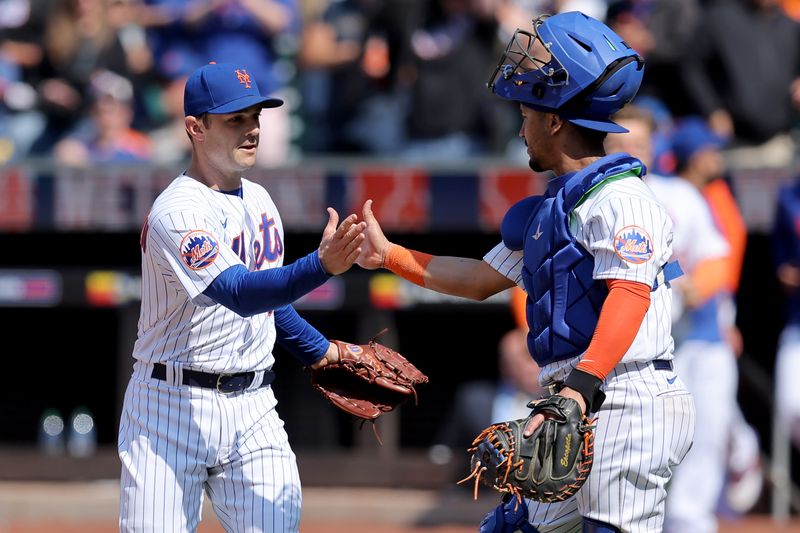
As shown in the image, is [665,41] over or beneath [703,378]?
over

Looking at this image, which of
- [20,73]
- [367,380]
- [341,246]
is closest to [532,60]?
[341,246]

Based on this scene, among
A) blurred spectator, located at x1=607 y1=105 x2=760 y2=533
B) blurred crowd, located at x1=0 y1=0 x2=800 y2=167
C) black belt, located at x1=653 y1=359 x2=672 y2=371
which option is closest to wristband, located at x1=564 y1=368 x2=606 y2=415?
black belt, located at x1=653 y1=359 x2=672 y2=371

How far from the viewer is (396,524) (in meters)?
7.99

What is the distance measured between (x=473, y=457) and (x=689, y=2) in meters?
5.42

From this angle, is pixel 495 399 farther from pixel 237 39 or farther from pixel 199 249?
pixel 199 249

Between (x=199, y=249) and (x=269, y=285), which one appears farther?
(x=199, y=249)

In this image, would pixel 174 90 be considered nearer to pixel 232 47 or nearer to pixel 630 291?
pixel 232 47

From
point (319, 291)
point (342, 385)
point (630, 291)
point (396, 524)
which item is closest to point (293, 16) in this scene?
point (319, 291)

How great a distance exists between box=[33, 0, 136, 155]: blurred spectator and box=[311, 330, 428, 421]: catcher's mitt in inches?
209

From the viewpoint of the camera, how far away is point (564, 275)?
12.3 ft

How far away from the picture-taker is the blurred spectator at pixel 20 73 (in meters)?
9.44

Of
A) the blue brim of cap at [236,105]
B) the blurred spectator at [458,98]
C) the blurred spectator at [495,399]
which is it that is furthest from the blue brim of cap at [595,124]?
the blurred spectator at [458,98]

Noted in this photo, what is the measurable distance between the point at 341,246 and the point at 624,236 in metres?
0.76

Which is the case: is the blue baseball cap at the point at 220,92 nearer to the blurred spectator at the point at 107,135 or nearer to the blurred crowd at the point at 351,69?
the blurred crowd at the point at 351,69
